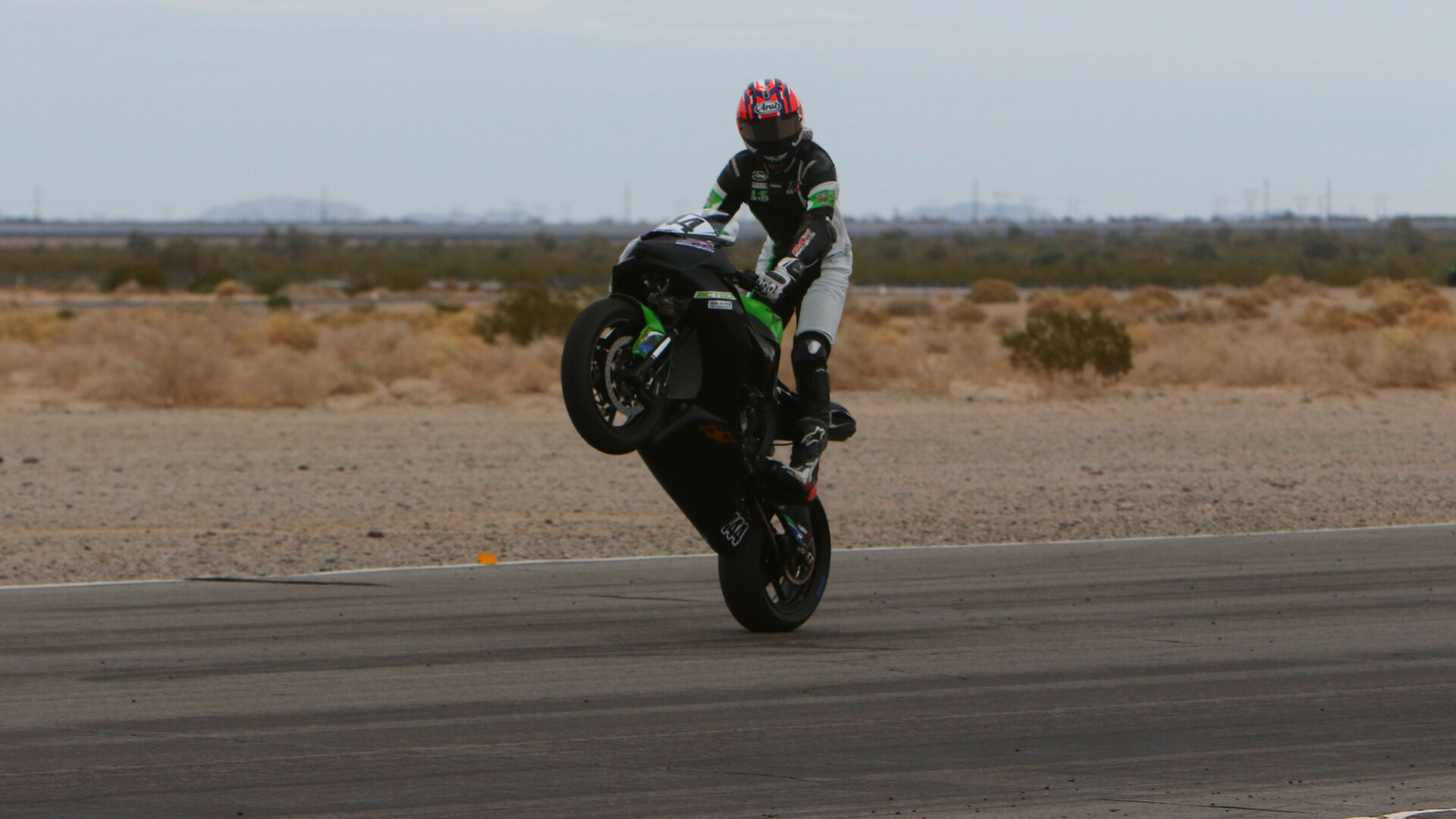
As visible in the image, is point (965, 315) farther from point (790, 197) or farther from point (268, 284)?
point (790, 197)

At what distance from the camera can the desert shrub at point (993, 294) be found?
229 ft

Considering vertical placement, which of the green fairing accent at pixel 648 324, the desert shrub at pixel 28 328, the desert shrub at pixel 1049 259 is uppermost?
the green fairing accent at pixel 648 324

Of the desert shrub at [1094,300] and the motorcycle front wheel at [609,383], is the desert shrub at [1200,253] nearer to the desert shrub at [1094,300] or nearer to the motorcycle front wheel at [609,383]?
the desert shrub at [1094,300]

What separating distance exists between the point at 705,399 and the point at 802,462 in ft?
2.89

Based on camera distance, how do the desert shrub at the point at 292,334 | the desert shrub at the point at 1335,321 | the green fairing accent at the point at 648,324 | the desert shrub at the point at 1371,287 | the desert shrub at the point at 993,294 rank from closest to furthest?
the green fairing accent at the point at 648,324, the desert shrub at the point at 292,334, the desert shrub at the point at 1335,321, the desert shrub at the point at 993,294, the desert shrub at the point at 1371,287

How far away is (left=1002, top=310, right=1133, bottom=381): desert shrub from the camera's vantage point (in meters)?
30.8

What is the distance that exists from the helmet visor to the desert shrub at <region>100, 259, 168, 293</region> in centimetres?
8038

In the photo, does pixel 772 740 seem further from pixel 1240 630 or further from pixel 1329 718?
pixel 1240 630

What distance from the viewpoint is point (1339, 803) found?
528 cm

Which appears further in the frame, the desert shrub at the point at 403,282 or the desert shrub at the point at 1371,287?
the desert shrub at the point at 403,282

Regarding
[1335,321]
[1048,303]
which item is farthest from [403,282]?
[1335,321]

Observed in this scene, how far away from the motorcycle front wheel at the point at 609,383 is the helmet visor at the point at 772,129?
1305 mm

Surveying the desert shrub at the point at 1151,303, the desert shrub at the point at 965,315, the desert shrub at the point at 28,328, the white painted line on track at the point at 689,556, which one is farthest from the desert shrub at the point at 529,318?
the desert shrub at the point at 1151,303

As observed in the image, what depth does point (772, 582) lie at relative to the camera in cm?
859
